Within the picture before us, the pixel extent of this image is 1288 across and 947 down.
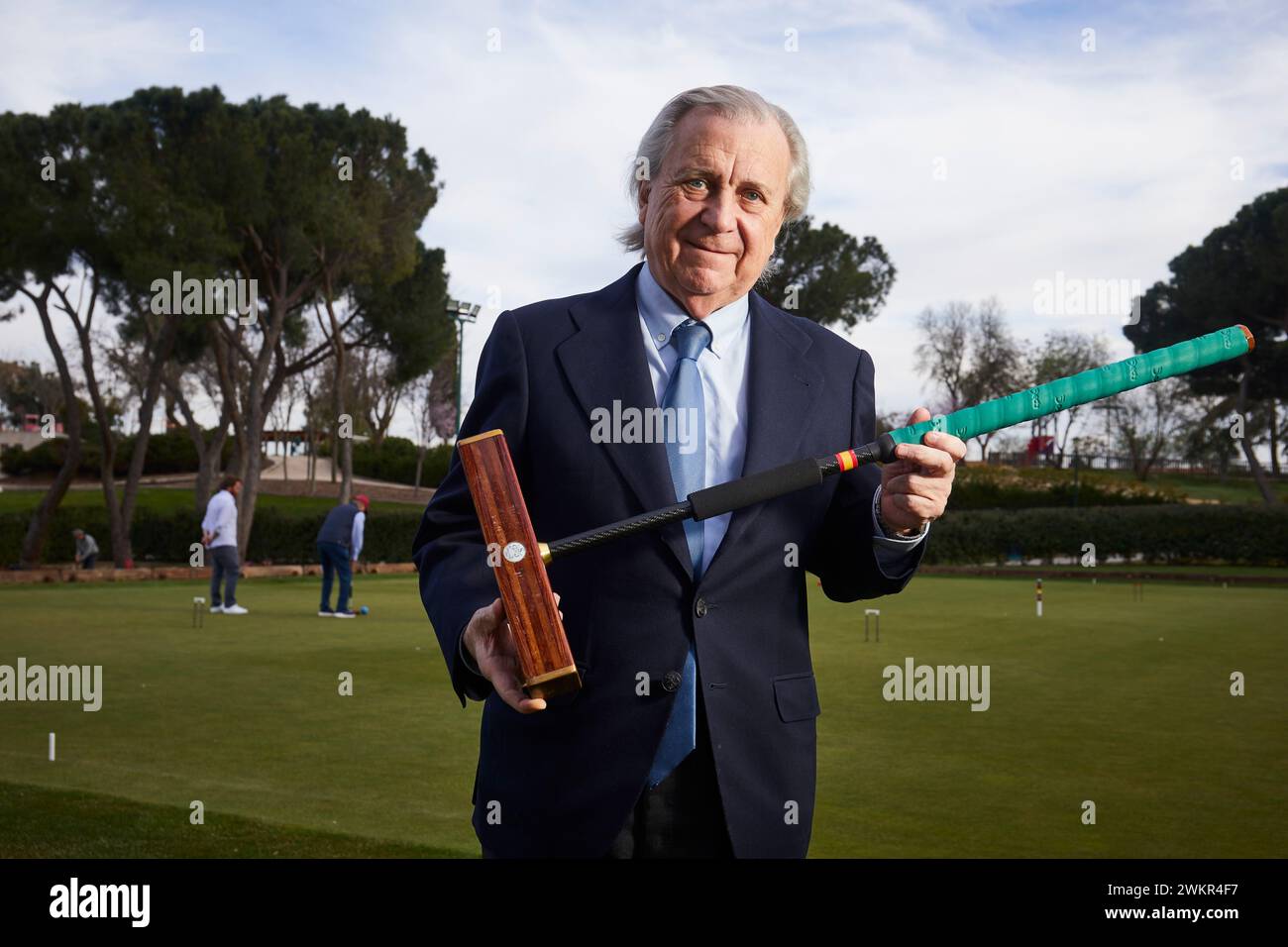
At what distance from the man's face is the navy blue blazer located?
139 millimetres

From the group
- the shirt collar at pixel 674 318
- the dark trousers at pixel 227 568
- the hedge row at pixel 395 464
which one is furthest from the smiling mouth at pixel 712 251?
the hedge row at pixel 395 464

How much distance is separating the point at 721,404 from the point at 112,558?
40970 mm

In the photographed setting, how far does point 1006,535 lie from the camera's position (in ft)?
140

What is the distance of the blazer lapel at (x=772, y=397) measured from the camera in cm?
253

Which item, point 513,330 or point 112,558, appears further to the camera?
point 112,558

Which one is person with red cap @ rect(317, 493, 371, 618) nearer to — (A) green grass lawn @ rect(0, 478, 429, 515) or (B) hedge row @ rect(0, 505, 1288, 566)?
(B) hedge row @ rect(0, 505, 1288, 566)

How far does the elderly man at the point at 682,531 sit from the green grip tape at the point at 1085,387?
67 mm

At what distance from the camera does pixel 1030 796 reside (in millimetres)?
7867

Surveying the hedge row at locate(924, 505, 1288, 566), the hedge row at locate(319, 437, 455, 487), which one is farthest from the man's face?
the hedge row at locate(319, 437, 455, 487)

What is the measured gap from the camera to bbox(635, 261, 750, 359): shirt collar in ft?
9.00

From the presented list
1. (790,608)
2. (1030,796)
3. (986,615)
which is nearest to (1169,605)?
(986,615)

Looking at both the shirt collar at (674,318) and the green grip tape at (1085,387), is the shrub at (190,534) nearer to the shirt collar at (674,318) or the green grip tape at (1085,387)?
the shirt collar at (674,318)

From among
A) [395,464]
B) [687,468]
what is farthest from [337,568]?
[395,464]
